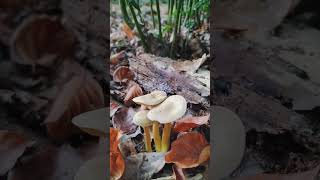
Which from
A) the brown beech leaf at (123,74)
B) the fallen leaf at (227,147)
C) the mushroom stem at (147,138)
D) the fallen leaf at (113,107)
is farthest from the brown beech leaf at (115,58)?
the fallen leaf at (227,147)

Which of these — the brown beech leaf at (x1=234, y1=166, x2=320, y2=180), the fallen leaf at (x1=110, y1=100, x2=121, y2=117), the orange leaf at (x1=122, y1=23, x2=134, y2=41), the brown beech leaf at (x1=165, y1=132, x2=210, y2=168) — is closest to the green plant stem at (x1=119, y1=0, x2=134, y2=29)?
the orange leaf at (x1=122, y1=23, x2=134, y2=41)

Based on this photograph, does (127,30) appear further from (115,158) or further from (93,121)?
(115,158)

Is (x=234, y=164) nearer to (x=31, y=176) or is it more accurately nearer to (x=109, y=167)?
(x=109, y=167)

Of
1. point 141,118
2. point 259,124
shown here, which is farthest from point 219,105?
point 141,118

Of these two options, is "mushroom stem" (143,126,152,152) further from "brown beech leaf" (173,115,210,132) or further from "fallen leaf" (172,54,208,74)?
"fallen leaf" (172,54,208,74)

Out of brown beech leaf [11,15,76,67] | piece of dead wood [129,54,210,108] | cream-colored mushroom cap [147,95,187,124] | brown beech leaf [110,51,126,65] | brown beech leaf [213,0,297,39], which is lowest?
cream-colored mushroom cap [147,95,187,124]
